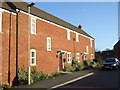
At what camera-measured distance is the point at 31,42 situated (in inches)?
570

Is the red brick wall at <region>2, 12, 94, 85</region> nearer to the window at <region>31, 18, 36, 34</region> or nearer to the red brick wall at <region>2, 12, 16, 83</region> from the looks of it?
the red brick wall at <region>2, 12, 16, 83</region>

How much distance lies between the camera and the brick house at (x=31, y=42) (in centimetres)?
1194

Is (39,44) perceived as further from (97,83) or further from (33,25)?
(97,83)

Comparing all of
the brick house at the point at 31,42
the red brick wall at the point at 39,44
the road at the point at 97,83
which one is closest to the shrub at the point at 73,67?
the brick house at the point at 31,42

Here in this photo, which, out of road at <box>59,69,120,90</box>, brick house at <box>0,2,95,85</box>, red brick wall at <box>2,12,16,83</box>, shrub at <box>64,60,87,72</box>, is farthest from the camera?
shrub at <box>64,60,87,72</box>

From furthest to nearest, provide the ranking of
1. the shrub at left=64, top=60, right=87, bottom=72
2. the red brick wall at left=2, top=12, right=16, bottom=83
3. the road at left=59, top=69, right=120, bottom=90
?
the shrub at left=64, top=60, right=87, bottom=72 → the red brick wall at left=2, top=12, right=16, bottom=83 → the road at left=59, top=69, right=120, bottom=90

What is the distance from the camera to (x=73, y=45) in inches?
947

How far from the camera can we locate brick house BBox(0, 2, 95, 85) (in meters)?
11.9

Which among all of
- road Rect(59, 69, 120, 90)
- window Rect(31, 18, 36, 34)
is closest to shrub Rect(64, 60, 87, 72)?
road Rect(59, 69, 120, 90)

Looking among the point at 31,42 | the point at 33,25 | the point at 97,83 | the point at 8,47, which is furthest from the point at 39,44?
the point at 97,83

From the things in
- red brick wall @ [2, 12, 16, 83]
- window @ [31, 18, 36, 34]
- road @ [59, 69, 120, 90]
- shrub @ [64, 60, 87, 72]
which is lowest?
road @ [59, 69, 120, 90]

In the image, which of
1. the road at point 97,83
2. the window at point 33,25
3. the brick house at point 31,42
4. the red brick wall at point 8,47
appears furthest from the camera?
the window at point 33,25

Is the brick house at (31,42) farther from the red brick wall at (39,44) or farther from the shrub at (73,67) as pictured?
the shrub at (73,67)

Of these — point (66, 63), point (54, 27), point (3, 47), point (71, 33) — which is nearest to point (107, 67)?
point (66, 63)
